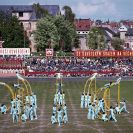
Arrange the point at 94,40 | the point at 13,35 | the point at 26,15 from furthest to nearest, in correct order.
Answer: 1. the point at 94,40
2. the point at 26,15
3. the point at 13,35

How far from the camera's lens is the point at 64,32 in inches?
5330

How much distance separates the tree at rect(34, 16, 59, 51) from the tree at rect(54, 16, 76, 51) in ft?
14.3

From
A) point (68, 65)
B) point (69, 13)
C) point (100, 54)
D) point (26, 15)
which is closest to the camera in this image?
point (68, 65)

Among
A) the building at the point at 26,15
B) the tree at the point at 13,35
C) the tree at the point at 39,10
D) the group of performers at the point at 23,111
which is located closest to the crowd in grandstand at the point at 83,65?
the tree at the point at 13,35

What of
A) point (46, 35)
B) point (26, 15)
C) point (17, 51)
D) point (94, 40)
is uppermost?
point (26, 15)

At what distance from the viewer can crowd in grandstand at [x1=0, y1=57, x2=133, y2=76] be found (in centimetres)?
9100

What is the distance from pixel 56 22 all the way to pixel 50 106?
85643 millimetres

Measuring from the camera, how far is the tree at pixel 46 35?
4993 inches

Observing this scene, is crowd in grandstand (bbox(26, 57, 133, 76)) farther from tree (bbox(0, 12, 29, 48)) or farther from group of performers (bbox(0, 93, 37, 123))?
group of performers (bbox(0, 93, 37, 123))

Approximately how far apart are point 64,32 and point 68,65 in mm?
40593

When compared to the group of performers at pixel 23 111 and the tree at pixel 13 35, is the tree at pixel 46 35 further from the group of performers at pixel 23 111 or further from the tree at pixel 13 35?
the group of performers at pixel 23 111

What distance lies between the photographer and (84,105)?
46.9m

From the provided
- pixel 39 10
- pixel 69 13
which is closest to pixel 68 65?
pixel 39 10

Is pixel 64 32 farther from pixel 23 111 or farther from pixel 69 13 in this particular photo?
pixel 23 111
